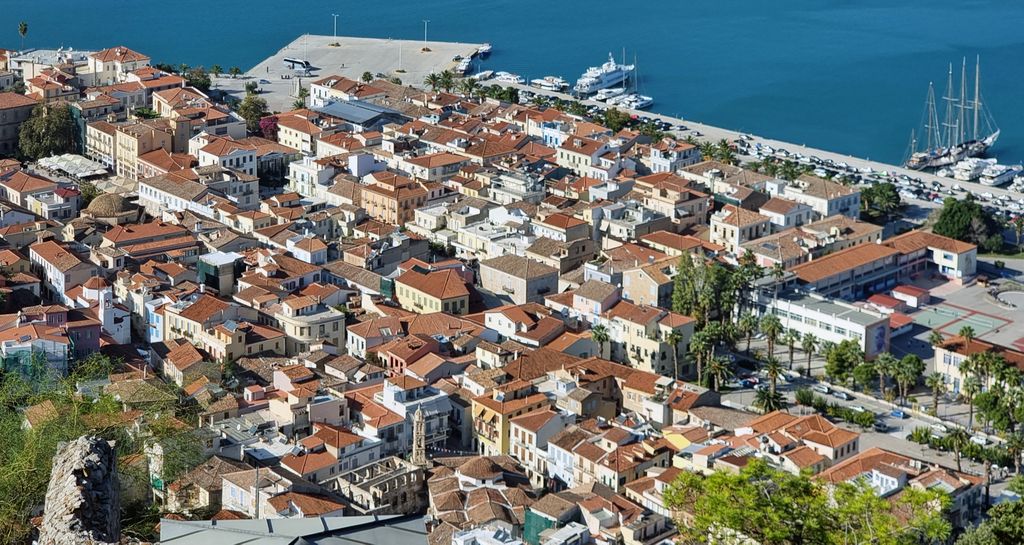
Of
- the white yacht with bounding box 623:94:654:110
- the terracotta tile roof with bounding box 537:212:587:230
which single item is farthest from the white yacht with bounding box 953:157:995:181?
the terracotta tile roof with bounding box 537:212:587:230

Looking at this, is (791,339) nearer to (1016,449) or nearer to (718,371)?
(718,371)

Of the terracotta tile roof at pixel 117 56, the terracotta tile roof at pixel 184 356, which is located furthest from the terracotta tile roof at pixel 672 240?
the terracotta tile roof at pixel 117 56

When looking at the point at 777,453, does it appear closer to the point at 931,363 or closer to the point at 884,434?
the point at 884,434

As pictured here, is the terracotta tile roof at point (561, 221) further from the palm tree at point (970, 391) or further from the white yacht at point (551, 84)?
the white yacht at point (551, 84)

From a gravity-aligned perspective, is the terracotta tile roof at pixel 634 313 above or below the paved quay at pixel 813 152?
above

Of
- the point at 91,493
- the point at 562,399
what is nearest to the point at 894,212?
the point at 562,399

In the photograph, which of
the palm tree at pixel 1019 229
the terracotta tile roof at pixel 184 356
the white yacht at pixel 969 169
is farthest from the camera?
the white yacht at pixel 969 169
